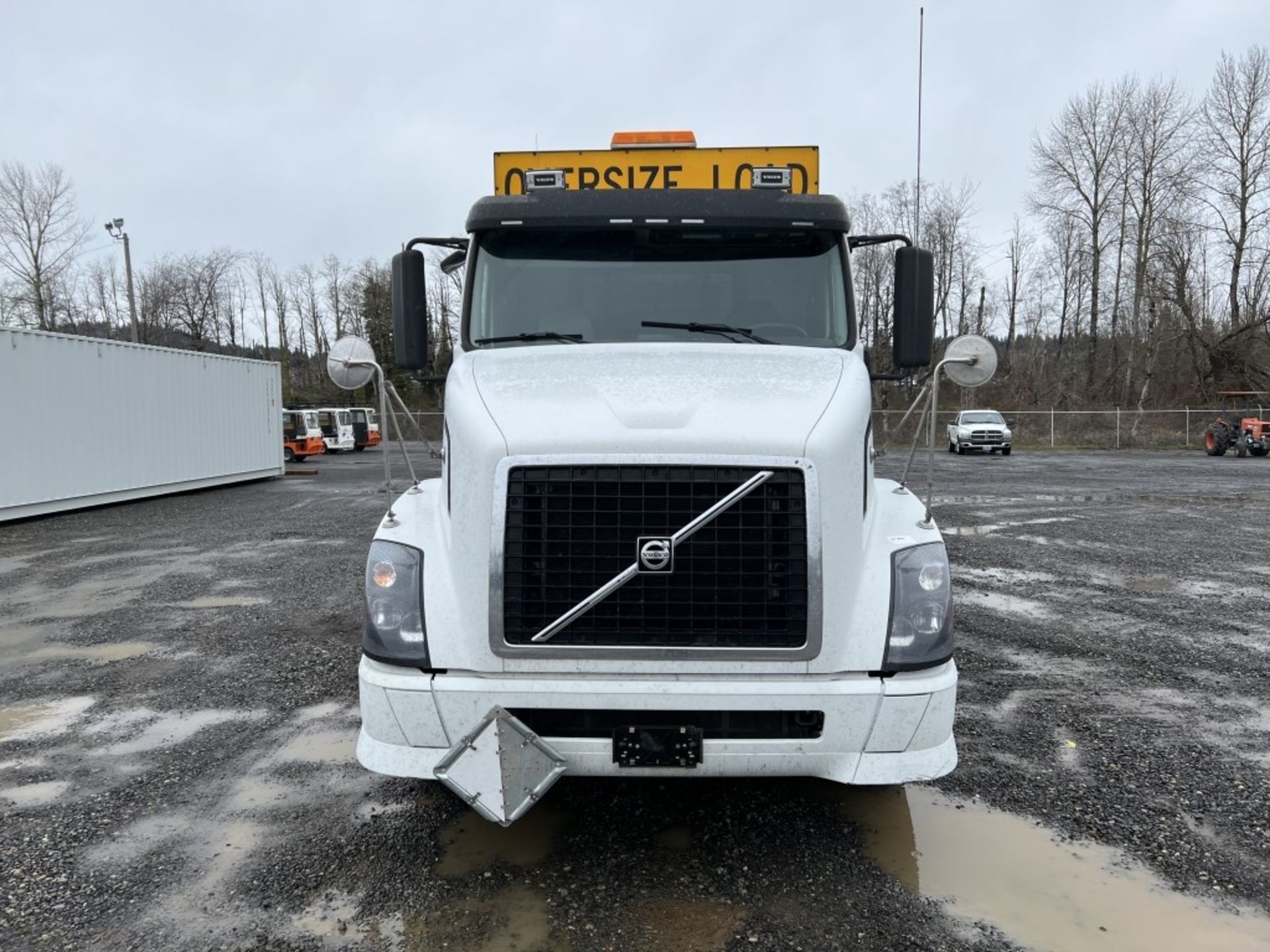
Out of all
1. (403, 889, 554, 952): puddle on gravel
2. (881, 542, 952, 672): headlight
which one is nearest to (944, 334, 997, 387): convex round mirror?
(881, 542, 952, 672): headlight

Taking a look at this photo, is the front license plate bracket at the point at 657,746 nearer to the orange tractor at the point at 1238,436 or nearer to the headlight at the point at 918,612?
the headlight at the point at 918,612

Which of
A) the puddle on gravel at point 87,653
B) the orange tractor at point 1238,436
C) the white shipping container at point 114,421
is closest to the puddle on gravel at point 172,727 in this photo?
the puddle on gravel at point 87,653

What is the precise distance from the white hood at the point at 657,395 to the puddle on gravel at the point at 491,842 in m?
1.54

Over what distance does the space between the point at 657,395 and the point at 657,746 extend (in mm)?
1243

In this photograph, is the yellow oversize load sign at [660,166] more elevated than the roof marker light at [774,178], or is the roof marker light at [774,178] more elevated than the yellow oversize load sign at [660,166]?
the yellow oversize load sign at [660,166]

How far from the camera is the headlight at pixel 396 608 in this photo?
3023 mm

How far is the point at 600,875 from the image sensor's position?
3.15 m

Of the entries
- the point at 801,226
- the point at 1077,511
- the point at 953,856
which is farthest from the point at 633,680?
the point at 1077,511

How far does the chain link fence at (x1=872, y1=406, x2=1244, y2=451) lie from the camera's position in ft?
Answer: 117

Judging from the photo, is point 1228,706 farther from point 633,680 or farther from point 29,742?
point 29,742

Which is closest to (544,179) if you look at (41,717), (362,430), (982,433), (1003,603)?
(41,717)

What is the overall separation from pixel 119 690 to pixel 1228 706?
254 inches

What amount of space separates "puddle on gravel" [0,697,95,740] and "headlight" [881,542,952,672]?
→ 4358 mm

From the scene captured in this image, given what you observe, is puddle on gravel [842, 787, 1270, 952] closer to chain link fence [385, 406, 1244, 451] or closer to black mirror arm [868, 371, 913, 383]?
black mirror arm [868, 371, 913, 383]
